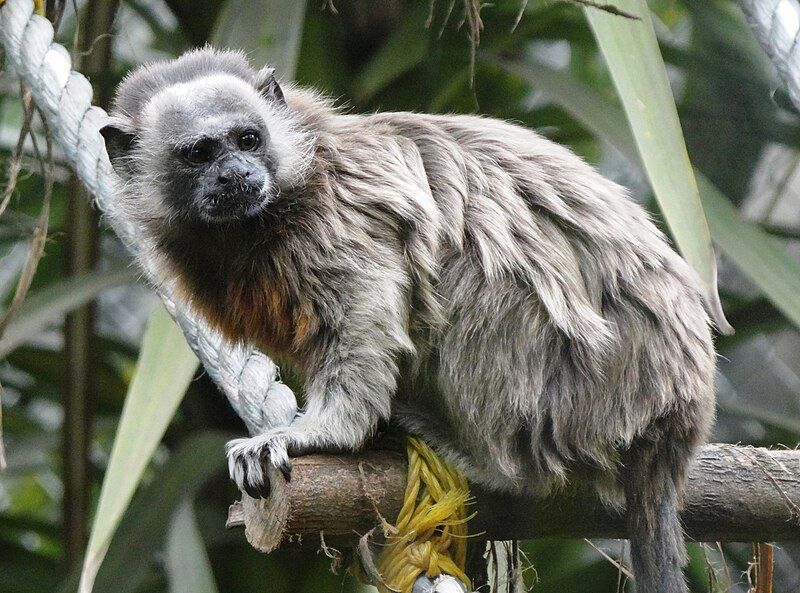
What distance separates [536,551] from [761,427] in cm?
101

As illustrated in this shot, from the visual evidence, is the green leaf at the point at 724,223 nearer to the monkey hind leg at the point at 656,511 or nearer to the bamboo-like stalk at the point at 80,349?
the monkey hind leg at the point at 656,511

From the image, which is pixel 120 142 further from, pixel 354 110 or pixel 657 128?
pixel 657 128

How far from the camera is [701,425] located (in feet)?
6.51

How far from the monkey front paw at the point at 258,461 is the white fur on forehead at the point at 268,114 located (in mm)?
575

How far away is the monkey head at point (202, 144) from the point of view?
215 centimetres

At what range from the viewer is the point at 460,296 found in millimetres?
2057

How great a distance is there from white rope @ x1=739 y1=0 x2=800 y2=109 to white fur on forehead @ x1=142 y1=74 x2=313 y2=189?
3.01 ft

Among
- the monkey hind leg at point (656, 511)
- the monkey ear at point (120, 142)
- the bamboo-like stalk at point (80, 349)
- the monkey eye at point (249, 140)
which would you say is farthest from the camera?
the bamboo-like stalk at point (80, 349)

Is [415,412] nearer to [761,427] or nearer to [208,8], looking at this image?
[208,8]

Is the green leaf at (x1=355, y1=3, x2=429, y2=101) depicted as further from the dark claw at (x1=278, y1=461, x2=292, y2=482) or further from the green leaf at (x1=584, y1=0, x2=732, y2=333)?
the dark claw at (x1=278, y1=461, x2=292, y2=482)

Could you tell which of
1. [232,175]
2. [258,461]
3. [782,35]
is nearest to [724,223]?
[782,35]

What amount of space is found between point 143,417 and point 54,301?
1.24 meters

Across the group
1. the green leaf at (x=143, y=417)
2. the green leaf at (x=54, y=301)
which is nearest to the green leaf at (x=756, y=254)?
the green leaf at (x=143, y=417)

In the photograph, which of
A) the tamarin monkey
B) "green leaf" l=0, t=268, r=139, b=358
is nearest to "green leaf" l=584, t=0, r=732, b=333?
the tamarin monkey
